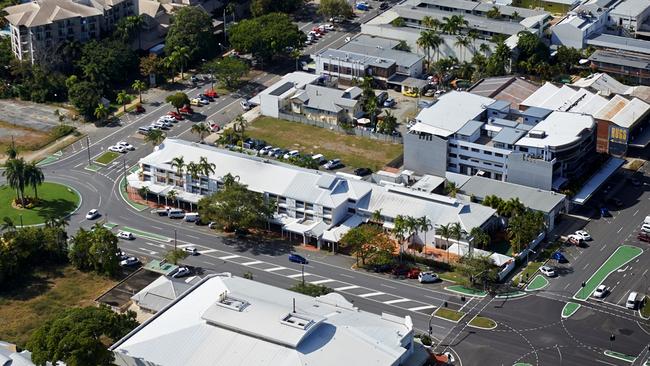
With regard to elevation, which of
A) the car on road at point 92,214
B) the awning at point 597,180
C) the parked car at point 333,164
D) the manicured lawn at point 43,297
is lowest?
the manicured lawn at point 43,297

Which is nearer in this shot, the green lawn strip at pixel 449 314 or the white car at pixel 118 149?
the green lawn strip at pixel 449 314

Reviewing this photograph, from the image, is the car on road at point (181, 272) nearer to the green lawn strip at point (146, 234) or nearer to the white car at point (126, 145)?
the green lawn strip at point (146, 234)

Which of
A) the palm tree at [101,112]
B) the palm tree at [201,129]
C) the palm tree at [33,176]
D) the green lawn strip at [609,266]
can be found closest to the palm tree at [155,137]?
the palm tree at [201,129]

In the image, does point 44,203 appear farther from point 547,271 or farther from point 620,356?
point 620,356

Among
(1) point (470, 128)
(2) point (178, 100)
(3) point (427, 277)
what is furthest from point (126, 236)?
(1) point (470, 128)

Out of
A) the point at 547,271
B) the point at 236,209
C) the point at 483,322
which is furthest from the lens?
the point at 236,209

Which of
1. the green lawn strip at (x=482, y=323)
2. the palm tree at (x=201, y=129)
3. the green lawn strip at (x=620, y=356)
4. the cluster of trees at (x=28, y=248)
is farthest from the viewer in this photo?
the palm tree at (x=201, y=129)

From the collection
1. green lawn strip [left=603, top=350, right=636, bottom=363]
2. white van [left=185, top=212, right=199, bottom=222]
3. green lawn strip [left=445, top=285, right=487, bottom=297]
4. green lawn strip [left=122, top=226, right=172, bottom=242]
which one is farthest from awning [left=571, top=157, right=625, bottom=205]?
green lawn strip [left=122, top=226, right=172, bottom=242]

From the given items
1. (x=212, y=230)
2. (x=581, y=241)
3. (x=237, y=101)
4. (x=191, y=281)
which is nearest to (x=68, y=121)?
(x=237, y=101)
